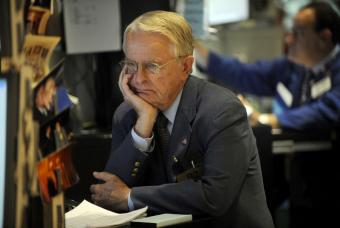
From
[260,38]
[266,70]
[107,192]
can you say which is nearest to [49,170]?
[107,192]

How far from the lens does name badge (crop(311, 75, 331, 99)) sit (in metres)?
3.94

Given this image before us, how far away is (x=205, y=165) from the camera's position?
6.64 ft

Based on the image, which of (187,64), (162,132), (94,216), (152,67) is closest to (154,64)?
(152,67)

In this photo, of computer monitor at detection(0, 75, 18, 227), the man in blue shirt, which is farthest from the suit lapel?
the man in blue shirt

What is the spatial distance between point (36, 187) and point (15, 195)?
0.33ft

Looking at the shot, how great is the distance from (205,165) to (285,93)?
2311 millimetres

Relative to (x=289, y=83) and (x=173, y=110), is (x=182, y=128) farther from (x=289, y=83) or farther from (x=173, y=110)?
(x=289, y=83)

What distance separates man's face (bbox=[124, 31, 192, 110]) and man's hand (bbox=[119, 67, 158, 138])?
2 cm

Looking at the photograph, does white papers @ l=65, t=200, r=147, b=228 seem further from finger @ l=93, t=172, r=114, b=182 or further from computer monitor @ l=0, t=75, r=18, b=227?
computer monitor @ l=0, t=75, r=18, b=227

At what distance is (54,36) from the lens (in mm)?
1517

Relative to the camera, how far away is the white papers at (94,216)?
5.90 ft

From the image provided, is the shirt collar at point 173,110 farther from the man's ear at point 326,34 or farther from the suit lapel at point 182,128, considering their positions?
the man's ear at point 326,34

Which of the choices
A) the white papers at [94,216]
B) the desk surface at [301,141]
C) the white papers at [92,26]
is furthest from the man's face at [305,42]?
the white papers at [94,216]

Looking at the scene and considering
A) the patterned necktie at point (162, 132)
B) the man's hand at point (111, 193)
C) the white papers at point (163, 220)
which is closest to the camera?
the white papers at point (163, 220)
